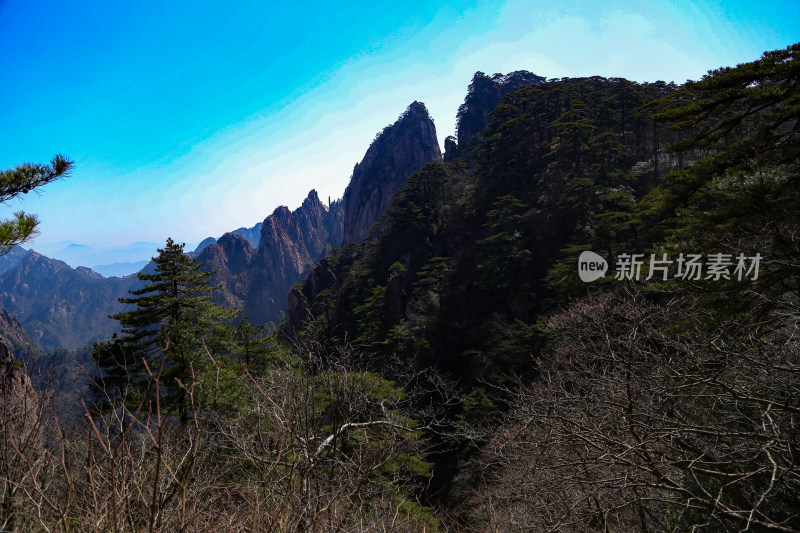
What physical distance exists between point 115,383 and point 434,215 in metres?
26.6

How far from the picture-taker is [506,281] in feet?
70.1

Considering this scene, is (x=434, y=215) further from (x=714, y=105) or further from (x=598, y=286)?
(x=714, y=105)

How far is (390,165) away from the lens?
6956 cm


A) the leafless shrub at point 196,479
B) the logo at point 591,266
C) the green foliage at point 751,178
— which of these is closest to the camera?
the leafless shrub at point 196,479

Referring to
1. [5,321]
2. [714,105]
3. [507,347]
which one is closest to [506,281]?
[507,347]

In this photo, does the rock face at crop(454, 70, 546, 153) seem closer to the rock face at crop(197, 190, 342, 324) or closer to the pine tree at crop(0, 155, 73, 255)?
the rock face at crop(197, 190, 342, 324)

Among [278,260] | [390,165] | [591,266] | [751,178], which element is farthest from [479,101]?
[278,260]

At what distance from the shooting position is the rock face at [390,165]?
66.9 meters

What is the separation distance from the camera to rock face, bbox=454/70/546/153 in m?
57.7

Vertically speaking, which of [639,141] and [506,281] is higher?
[639,141]

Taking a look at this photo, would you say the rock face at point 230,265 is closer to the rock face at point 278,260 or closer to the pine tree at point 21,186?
the rock face at point 278,260

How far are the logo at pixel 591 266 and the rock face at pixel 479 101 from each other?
4427 cm

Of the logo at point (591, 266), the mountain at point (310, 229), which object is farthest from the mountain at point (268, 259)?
the logo at point (591, 266)

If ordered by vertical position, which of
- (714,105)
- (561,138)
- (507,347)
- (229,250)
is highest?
(229,250)
